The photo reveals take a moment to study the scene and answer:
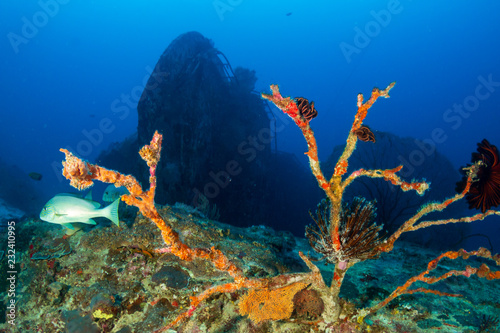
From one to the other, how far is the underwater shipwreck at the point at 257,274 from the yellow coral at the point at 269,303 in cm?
1

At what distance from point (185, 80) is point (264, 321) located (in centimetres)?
1157

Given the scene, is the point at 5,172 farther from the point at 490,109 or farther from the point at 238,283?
the point at 490,109

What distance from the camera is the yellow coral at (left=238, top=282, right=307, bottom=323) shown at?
2.34 meters

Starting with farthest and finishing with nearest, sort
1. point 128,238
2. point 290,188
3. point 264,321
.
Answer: point 290,188 → point 128,238 → point 264,321

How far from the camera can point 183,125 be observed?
11164 millimetres

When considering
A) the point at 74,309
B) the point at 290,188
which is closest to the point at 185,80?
the point at 290,188

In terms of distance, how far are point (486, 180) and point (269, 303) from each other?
Result: 7.63 ft

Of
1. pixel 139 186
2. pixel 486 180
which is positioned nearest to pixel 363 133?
pixel 486 180

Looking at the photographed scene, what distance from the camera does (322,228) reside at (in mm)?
2254

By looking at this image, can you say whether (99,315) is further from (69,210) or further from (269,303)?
(269,303)

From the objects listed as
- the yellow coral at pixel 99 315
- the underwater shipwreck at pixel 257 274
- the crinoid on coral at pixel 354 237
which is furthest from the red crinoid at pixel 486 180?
the yellow coral at pixel 99 315

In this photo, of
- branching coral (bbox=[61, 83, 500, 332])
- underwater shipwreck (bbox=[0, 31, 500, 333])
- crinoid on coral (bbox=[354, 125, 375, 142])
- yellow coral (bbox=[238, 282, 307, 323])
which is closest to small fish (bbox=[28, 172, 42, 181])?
underwater shipwreck (bbox=[0, 31, 500, 333])

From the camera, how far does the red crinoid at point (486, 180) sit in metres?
2.02
